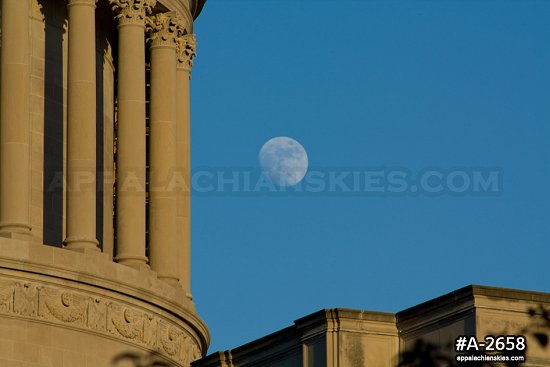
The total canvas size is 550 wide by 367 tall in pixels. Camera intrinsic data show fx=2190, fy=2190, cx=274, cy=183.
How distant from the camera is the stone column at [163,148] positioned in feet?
270

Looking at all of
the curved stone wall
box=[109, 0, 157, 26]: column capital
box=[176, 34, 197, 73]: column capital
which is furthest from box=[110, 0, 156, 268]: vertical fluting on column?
box=[176, 34, 197, 73]: column capital

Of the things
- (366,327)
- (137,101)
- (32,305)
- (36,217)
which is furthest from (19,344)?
(366,327)

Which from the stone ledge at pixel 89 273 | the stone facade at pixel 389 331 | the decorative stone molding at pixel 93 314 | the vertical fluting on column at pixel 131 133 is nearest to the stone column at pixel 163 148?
the vertical fluting on column at pixel 131 133

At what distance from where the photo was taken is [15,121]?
77625mm

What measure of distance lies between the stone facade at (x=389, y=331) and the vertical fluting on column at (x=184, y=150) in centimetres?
1936

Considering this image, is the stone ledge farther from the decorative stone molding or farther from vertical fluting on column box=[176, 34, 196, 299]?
vertical fluting on column box=[176, 34, 196, 299]

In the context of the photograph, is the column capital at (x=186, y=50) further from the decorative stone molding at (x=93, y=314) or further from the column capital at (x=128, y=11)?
the decorative stone molding at (x=93, y=314)

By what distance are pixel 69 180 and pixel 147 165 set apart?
261 inches

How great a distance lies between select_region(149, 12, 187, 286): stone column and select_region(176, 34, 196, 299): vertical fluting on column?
1.02 m

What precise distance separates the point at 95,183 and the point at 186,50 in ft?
32.0

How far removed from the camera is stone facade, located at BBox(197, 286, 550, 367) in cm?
5725

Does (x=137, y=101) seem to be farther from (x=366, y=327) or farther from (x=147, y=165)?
(x=366, y=327)

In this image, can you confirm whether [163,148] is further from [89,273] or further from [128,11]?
[89,273]

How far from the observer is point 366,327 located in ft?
199
